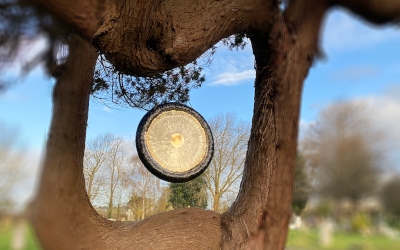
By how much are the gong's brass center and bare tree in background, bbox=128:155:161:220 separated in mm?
505

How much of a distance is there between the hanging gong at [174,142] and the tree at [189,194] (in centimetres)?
77

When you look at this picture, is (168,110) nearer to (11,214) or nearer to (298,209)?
(298,209)

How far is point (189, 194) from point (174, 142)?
96 centimetres

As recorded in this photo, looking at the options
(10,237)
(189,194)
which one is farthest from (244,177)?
(189,194)

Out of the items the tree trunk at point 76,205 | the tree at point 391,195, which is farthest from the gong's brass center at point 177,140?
the tree at point 391,195

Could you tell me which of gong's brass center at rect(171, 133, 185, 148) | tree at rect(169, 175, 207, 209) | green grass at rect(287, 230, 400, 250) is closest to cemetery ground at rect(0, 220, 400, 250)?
green grass at rect(287, 230, 400, 250)

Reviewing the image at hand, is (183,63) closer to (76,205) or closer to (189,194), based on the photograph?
(76,205)

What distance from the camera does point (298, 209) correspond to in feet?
4.01

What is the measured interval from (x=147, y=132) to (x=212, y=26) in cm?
97

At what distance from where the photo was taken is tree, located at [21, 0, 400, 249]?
124 cm

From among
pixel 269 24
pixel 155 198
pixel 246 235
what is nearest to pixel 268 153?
pixel 246 235

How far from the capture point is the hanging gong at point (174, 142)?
7.46 ft

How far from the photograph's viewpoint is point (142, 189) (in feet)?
9.80

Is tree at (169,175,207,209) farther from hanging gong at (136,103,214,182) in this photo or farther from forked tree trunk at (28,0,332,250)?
forked tree trunk at (28,0,332,250)
